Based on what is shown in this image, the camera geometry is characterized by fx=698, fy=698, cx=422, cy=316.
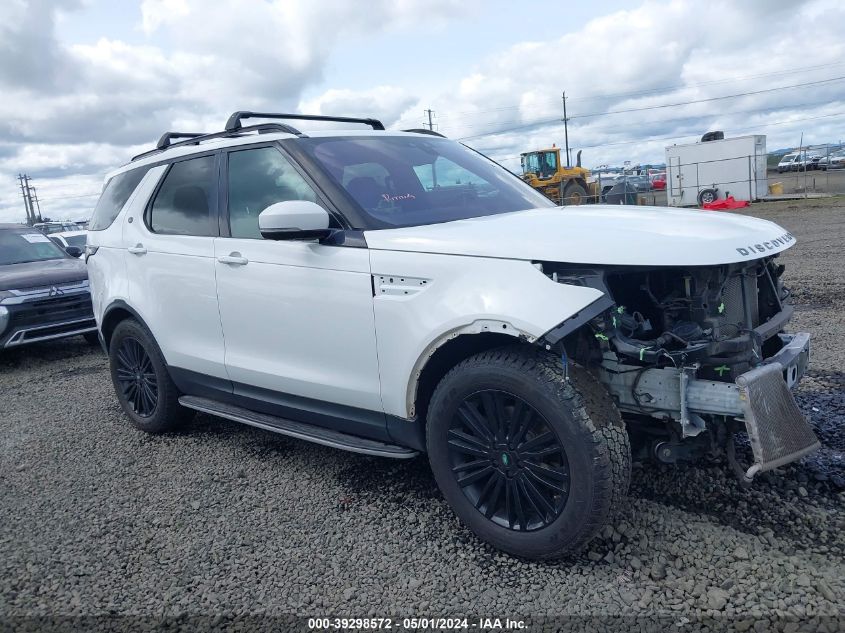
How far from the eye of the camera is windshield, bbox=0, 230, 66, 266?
888cm

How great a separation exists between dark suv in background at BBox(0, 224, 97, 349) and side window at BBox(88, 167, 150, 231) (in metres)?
2.92

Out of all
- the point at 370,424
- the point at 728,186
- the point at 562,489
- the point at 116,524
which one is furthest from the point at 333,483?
the point at 728,186

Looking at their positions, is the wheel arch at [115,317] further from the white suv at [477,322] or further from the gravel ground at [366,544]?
the gravel ground at [366,544]

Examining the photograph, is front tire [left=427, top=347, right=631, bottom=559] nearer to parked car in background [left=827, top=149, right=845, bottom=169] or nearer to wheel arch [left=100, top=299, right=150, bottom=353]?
wheel arch [left=100, top=299, right=150, bottom=353]

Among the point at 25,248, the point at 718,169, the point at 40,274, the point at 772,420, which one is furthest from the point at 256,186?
the point at 718,169

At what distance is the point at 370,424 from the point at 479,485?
659mm

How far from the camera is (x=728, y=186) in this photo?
88.8 ft

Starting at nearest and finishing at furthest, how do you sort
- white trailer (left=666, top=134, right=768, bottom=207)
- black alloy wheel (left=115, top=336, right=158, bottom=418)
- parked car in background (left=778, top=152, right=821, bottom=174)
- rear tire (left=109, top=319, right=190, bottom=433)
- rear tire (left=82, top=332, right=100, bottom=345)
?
rear tire (left=109, top=319, right=190, bottom=433)
black alloy wheel (left=115, top=336, right=158, bottom=418)
rear tire (left=82, top=332, right=100, bottom=345)
white trailer (left=666, top=134, right=768, bottom=207)
parked car in background (left=778, top=152, right=821, bottom=174)

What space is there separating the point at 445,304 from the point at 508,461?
702 millimetres

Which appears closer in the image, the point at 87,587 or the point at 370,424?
the point at 87,587

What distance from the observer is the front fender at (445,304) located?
2.68 metres

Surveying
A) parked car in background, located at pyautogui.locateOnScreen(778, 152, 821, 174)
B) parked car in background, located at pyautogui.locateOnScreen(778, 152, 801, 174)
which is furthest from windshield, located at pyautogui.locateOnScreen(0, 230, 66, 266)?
parked car in background, located at pyautogui.locateOnScreen(778, 152, 801, 174)

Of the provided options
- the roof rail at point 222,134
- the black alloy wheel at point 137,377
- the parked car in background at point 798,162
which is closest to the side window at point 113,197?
the roof rail at point 222,134

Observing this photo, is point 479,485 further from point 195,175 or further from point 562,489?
point 195,175
